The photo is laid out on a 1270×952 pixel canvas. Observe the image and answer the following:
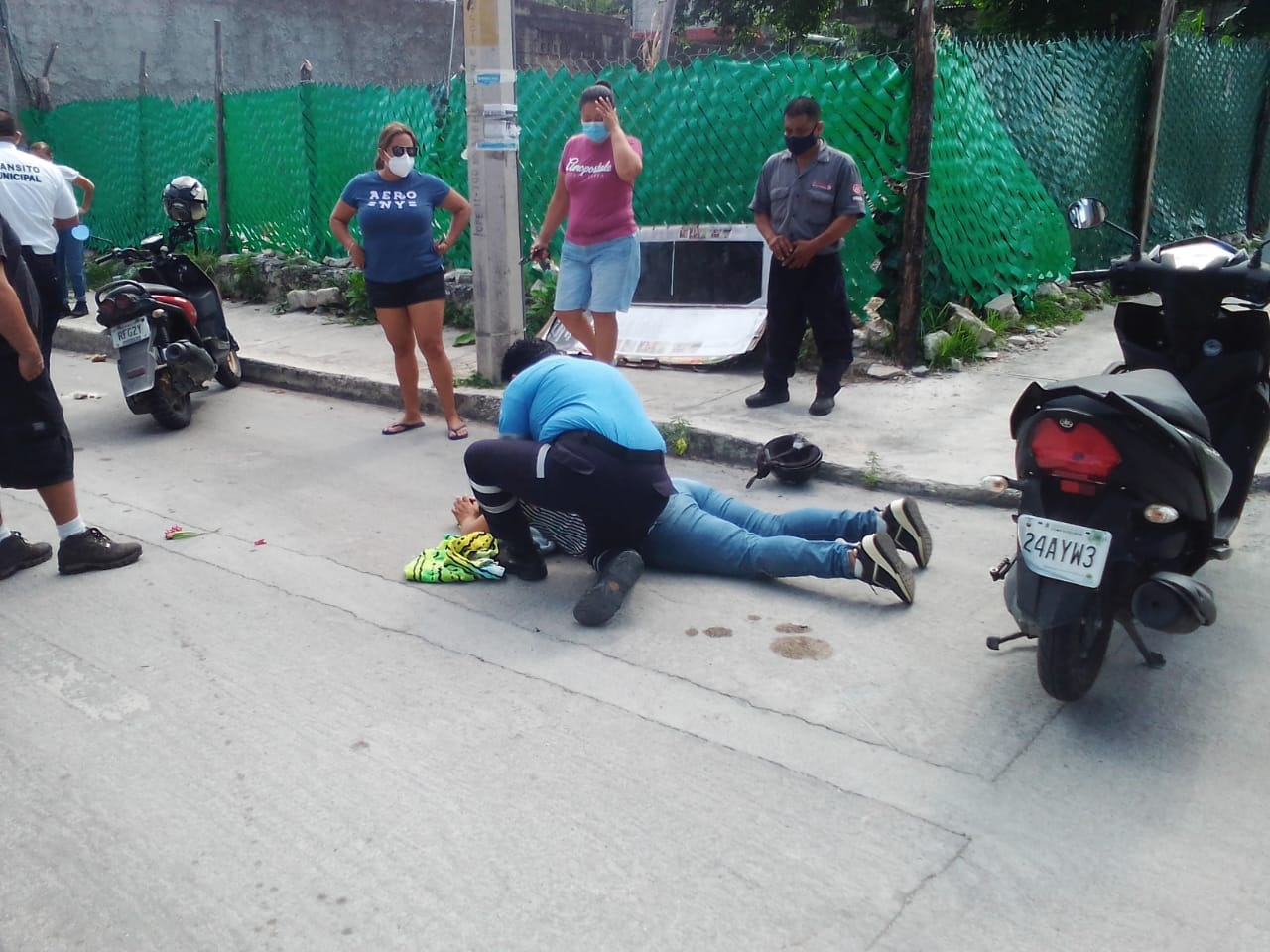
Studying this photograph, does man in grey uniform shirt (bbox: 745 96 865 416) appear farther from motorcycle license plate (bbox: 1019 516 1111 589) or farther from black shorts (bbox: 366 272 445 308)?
motorcycle license plate (bbox: 1019 516 1111 589)

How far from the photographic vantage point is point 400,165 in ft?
21.9

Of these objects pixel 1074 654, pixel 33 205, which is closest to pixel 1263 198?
pixel 1074 654

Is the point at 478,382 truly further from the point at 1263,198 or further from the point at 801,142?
the point at 1263,198

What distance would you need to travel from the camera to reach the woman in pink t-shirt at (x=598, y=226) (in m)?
6.75

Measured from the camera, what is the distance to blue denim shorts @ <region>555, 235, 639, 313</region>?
695 cm

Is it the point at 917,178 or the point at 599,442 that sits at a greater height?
the point at 917,178

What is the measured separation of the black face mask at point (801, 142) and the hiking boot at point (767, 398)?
1.40 meters

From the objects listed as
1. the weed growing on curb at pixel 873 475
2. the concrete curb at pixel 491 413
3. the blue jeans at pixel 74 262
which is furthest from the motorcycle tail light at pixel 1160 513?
the blue jeans at pixel 74 262

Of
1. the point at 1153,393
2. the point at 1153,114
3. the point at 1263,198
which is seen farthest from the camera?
the point at 1263,198

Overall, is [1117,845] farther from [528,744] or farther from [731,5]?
[731,5]

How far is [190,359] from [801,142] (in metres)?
4.09

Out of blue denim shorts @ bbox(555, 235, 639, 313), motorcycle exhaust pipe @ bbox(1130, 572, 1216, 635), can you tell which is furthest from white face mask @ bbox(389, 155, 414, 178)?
motorcycle exhaust pipe @ bbox(1130, 572, 1216, 635)

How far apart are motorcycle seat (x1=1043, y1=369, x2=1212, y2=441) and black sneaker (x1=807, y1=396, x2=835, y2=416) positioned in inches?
125

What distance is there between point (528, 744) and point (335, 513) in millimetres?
2568
